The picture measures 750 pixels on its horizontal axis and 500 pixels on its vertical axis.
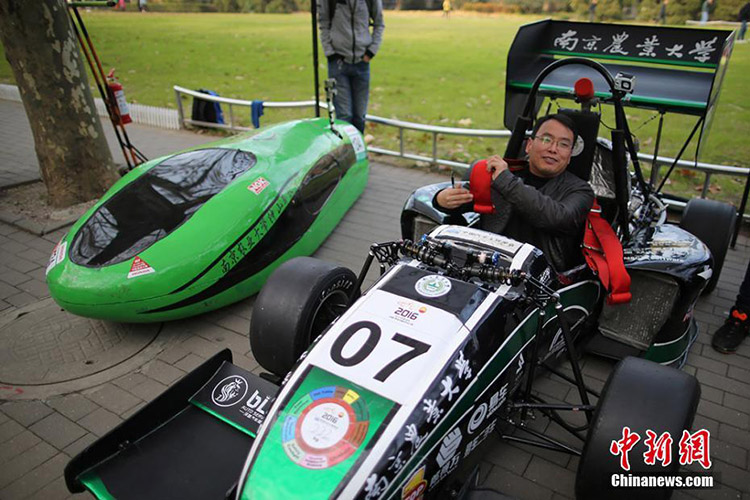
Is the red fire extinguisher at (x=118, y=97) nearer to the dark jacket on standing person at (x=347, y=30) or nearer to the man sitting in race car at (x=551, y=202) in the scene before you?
the dark jacket on standing person at (x=347, y=30)

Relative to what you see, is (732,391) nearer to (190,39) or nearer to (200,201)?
(200,201)

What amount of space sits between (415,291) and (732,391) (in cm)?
238

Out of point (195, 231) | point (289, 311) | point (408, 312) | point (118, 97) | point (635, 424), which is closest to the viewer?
point (635, 424)

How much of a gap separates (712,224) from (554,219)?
2.04m

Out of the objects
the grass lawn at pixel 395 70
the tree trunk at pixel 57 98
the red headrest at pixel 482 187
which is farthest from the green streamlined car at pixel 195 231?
the grass lawn at pixel 395 70

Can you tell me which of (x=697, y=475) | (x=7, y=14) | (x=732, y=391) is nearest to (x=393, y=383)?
(x=697, y=475)

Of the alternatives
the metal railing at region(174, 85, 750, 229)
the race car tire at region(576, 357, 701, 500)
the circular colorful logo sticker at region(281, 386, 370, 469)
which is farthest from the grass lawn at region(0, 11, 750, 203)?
the circular colorful logo sticker at region(281, 386, 370, 469)

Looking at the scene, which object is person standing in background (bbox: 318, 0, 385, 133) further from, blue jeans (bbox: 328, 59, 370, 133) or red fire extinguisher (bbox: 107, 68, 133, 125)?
red fire extinguisher (bbox: 107, 68, 133, 125)

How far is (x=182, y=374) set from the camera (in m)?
3.48

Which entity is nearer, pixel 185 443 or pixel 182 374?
pixel 185 443

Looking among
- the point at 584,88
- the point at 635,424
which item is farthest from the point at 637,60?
the point at 635,424

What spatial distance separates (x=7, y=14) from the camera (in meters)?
5.12

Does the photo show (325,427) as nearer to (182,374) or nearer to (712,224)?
(182,374)

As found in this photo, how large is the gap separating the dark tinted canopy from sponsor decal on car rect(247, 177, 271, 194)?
0.60 ft
